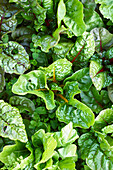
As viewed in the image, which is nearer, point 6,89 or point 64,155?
point 64,155

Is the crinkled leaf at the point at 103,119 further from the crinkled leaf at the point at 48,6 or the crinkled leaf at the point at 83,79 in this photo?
the crinkled leaf at the point at 48,6

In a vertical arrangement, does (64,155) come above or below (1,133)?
below

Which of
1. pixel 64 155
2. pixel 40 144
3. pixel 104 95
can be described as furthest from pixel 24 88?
pixel 104 95

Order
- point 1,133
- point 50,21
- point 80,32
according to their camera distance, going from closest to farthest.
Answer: point 1,133 < point 80,32 < point 50,21

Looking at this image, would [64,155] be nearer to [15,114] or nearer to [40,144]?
[40,144]

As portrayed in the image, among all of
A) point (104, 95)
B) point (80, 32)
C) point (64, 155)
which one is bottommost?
point (64, 155)

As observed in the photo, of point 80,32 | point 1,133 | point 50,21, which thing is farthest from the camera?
point 50,21

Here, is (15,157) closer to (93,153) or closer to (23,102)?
(23,102)

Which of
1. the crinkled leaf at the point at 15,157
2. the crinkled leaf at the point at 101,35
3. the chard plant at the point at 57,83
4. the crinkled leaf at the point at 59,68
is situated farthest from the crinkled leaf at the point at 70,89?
the crinkled leaf at the point at 15,157
